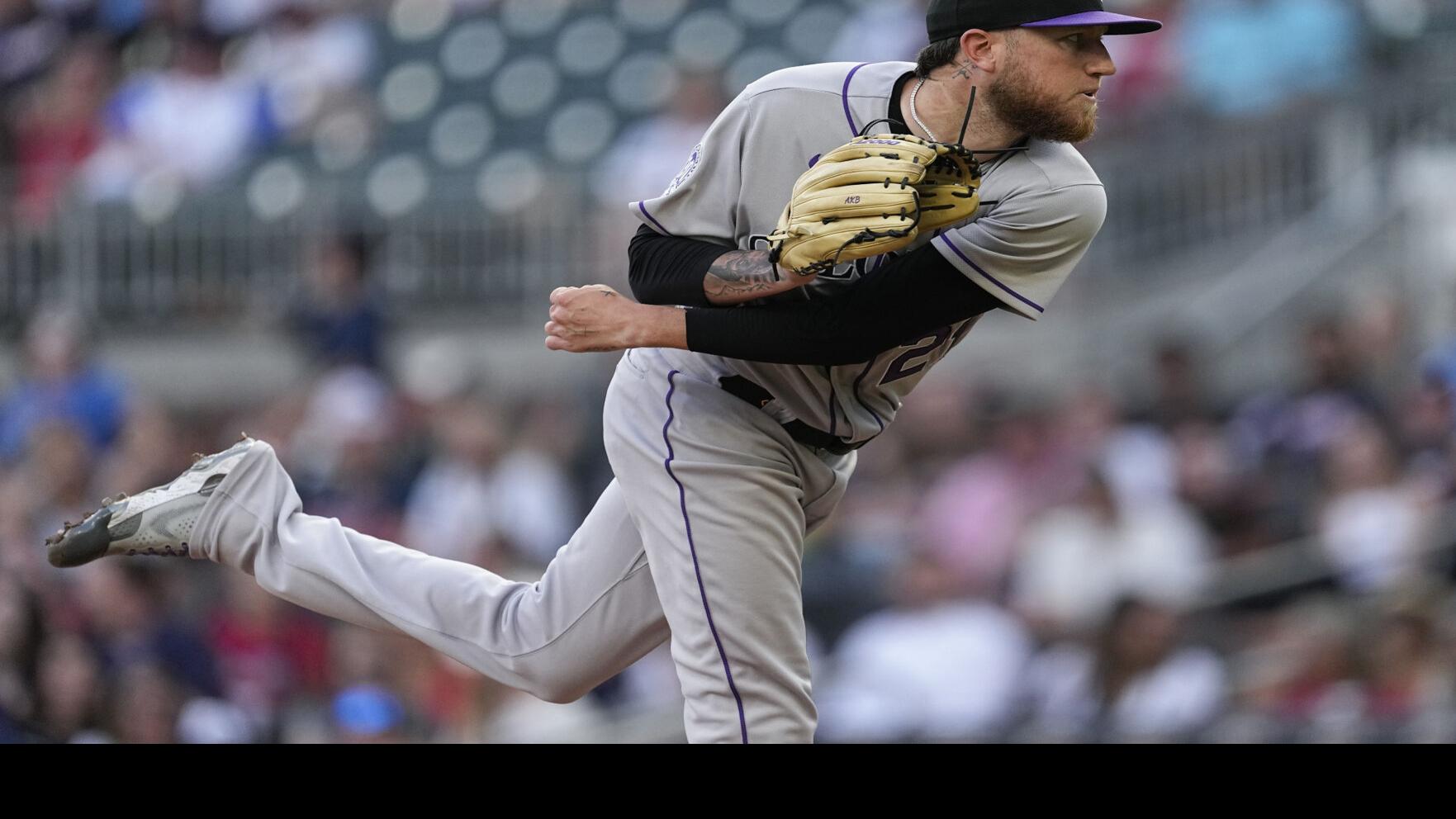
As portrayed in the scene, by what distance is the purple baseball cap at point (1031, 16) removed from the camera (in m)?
2.65

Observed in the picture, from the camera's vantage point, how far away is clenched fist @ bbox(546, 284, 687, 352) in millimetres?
2748

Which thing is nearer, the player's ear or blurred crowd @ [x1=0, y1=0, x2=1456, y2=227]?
the player's ear

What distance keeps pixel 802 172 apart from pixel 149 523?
124 cm

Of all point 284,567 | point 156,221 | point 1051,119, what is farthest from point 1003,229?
point 156,221

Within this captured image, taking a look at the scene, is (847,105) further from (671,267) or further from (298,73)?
(298,73)

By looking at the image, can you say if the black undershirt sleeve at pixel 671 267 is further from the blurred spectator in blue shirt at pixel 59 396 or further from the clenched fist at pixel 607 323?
the blurred spectator in blue shirt at pixel 59 396

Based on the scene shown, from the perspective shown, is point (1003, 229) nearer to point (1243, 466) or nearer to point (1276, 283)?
point (1243, 466)

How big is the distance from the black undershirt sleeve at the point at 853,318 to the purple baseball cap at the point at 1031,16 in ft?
1.10

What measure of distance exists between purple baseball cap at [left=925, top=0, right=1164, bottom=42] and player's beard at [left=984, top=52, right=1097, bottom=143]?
0.06 metres

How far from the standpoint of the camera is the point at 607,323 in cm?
276

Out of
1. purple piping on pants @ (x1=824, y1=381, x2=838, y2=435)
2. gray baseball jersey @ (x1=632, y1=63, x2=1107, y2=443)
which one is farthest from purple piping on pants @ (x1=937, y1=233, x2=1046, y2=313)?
purple piping on pants @ (x1=824, y1=381, x2=838, y2=435)

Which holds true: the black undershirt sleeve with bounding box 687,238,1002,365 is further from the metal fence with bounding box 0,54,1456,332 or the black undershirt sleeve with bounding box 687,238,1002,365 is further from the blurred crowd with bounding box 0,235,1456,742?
the metal fence with bounding box 0,54,1456,332

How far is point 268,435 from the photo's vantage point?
7047 mm

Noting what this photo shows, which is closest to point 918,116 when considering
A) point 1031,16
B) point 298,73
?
point 1031,16
